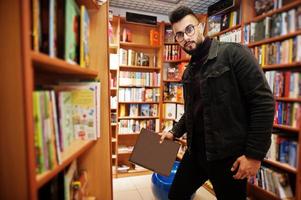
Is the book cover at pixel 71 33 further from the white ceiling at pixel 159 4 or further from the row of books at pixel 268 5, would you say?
the white ceiling at pixel 159 4

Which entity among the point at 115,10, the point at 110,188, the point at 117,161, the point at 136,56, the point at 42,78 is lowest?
the point at 117,161

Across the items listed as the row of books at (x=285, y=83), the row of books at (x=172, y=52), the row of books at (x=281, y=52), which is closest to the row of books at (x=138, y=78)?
the row of books at (x=172, y=52)

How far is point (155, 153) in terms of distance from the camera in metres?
1.45

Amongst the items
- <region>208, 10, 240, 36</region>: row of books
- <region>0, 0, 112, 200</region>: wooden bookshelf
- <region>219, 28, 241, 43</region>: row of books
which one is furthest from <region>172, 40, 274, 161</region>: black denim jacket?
<region>208, 10, 240, 36</region>: row of books

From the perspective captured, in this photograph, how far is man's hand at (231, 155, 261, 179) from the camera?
0.95m

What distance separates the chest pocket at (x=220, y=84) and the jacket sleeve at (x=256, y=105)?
6 centimetres

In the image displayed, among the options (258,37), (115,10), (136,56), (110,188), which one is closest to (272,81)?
(258,37)

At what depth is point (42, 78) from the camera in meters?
0.81

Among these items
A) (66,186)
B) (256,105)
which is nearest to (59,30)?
(66,186)

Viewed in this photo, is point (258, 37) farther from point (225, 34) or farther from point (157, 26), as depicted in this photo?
point (157, 26)

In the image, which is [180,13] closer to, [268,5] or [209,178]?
[268,5]

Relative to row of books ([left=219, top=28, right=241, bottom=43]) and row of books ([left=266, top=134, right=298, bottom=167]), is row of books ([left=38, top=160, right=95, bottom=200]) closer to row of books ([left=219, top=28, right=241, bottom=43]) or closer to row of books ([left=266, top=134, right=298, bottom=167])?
row of books ([left=266, top=134, right=298, bottom=167])

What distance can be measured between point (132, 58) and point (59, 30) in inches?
88.5

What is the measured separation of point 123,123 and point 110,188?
1.79 meters
